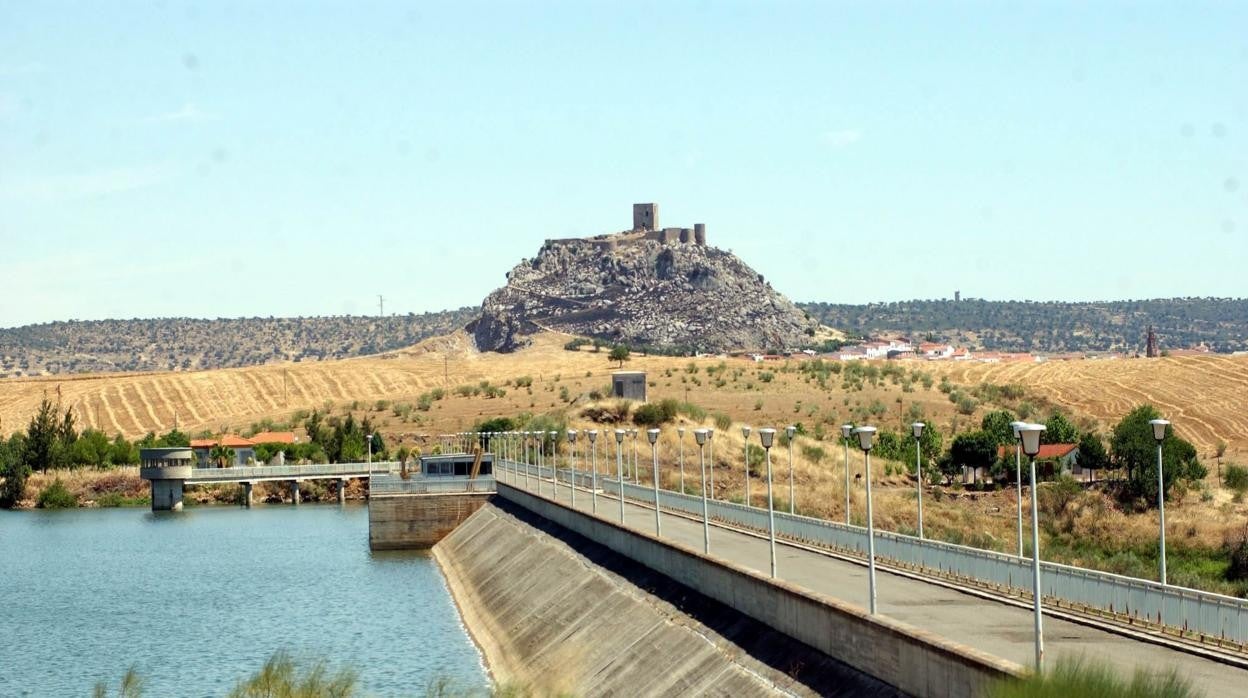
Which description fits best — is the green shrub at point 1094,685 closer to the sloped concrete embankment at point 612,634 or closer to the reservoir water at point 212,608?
the sloped concrete embankment at point 612,634

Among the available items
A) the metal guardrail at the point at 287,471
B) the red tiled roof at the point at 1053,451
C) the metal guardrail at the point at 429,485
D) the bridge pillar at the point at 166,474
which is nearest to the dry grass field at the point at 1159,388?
the red tiled roof at the point at 1053,451

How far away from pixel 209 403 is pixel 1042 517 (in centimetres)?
9700

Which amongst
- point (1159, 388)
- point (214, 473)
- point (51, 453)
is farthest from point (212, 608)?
point (1159, 388)

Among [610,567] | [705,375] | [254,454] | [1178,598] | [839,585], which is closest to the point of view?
[1178,598]

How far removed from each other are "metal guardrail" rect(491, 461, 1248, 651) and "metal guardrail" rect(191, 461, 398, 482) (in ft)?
180

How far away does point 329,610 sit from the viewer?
49.6 meters

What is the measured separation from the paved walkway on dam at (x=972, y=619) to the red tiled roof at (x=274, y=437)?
70936 millimetres

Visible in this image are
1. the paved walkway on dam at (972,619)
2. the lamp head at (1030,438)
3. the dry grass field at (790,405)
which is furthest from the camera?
the dry grass field at (790,405)

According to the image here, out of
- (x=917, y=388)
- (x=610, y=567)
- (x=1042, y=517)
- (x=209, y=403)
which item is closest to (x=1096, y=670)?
(x=610, y=567)

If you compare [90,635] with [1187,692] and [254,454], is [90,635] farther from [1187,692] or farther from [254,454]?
[254,454]

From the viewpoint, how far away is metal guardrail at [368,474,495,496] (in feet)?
246

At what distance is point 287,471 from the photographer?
96.2 m

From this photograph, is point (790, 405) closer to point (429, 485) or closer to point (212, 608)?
point (429, 485)

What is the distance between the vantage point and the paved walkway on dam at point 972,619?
20469mm
